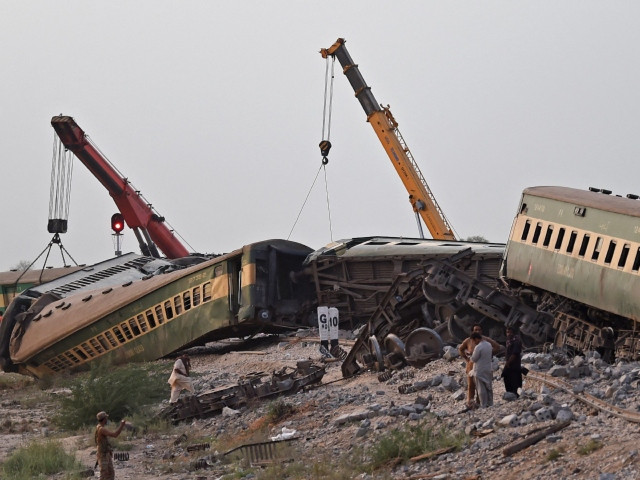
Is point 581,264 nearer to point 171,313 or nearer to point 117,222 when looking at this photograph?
point 171,313

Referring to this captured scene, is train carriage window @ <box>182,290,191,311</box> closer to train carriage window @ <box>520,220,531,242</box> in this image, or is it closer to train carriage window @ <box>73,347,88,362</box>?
train carriage window @ <box>73,347,88,362</box>

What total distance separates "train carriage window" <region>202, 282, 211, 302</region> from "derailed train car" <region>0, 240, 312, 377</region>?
3cm

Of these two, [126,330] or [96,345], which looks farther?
[96,345]

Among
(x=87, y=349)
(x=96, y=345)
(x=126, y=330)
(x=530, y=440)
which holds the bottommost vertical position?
(x=530, y=440)

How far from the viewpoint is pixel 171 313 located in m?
31.3

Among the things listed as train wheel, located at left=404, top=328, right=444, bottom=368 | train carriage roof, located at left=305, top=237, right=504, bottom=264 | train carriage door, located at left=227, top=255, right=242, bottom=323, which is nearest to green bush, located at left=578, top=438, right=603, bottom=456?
train wheel, located at left=404, top=328, right=444, bottom=368

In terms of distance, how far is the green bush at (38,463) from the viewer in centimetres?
1787

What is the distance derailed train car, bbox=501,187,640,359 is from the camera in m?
19.1

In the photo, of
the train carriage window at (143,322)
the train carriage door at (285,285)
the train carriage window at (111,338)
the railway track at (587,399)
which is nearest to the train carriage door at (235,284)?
the train carriage door at (285,285)

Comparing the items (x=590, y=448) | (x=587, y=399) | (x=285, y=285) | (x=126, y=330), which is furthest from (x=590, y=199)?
(x=126, y=330)

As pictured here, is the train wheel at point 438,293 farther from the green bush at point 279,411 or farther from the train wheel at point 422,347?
the green bush at point 279,411

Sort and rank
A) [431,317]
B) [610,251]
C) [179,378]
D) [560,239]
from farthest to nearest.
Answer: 1. [431,317]
2. [179,378]
3. [560,239]
4. [610,251]

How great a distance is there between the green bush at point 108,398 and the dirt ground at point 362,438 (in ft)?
1.76

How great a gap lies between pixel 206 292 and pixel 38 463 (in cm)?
1278
